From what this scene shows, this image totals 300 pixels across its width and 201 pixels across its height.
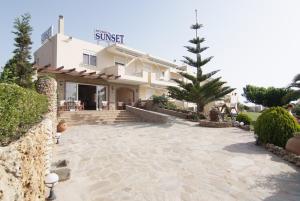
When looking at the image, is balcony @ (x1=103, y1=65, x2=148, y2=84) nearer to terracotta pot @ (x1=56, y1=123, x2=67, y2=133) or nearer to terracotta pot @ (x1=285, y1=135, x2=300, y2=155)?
terracotta pot @ (x1=56, y1=123, x2=67, y2=133)

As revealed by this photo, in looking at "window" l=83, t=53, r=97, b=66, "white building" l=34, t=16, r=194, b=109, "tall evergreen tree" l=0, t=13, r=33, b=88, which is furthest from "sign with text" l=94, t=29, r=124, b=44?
"tall evergreen tree" l=0, t=13, r=33, b=88

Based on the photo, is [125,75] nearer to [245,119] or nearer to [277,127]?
[245,119]

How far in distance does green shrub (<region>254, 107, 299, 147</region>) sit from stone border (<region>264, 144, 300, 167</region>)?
0.37 meters

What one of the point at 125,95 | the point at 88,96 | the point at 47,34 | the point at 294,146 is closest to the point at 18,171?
the point at 294,146

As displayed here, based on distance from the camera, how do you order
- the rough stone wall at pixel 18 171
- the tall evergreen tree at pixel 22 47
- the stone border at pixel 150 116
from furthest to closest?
the stone border at pixel 150 116 → the tall evergreen tree at pixel 22 47 → the rough stone wall at pixel 18 171

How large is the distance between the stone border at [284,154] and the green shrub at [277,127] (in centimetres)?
37

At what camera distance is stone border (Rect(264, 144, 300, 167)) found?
6.99m

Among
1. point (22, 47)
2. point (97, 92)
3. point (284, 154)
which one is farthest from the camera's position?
point (97, 92)

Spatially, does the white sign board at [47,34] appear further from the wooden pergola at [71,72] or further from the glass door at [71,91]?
the glass door at [71,91]

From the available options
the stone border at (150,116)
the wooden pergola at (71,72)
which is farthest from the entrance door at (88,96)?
the stone border at (150,116)

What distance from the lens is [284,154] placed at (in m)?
7.67

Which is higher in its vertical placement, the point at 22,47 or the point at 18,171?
the point at 22,47

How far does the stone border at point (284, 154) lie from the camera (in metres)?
6.99

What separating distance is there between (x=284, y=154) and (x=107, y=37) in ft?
67.2
